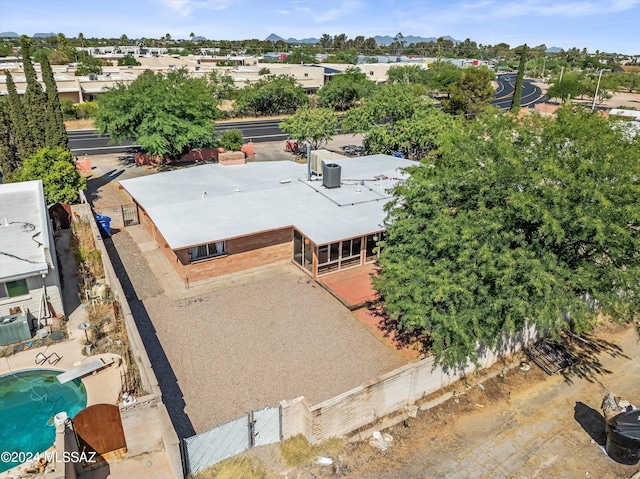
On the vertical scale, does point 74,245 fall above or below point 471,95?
below

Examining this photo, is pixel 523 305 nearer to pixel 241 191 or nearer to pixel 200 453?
pixel 200 453

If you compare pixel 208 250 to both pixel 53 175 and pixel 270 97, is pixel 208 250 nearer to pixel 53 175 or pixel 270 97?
pixel 53 175

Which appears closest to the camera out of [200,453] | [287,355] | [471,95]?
[200,453]

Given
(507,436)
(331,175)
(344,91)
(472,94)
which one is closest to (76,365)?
(507,436)

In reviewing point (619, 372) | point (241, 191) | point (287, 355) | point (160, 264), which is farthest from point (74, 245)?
point (619, 372)

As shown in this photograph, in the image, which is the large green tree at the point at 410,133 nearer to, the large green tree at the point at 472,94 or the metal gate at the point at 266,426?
the metal gate at the point at 266,426

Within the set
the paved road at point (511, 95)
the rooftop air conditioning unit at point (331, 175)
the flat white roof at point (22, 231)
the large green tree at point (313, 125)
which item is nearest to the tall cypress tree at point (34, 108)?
the flat white roof at point (22, 231)
